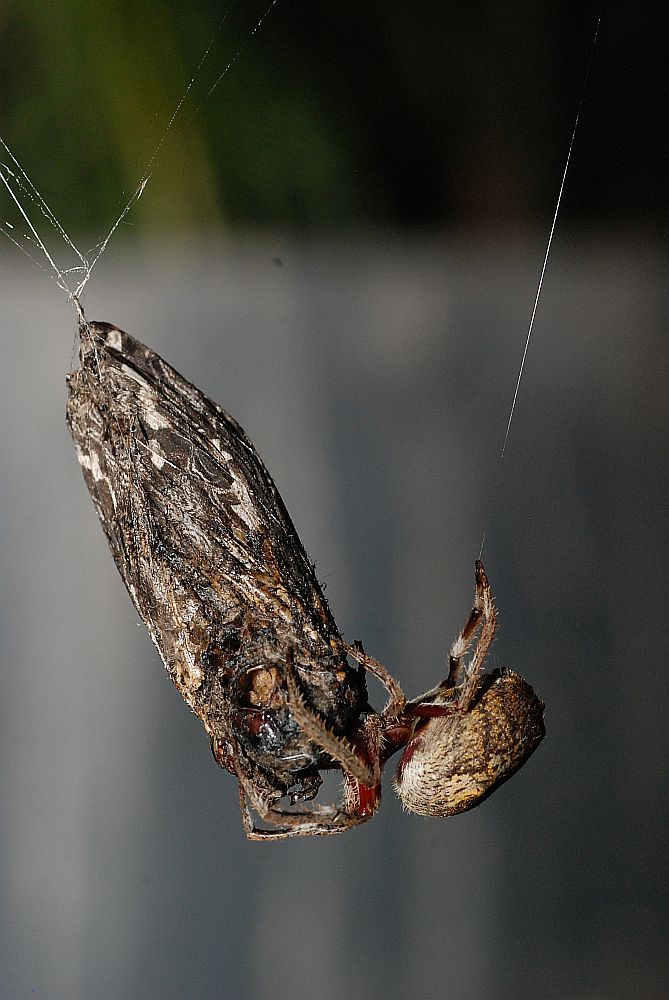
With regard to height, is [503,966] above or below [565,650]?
below

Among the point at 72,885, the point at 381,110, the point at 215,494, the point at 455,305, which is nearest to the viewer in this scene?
the point at 215,494

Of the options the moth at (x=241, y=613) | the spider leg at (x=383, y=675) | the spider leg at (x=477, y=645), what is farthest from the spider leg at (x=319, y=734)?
the spider leg at (x=477, y=645)

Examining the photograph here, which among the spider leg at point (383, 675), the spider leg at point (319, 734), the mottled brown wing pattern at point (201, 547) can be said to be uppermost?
the mottled brown wing pattern at point (201, 547)

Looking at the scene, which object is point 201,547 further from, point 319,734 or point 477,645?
point 477,645

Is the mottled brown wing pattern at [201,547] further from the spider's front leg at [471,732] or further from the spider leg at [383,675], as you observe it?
the spider's front leg at [471,732]

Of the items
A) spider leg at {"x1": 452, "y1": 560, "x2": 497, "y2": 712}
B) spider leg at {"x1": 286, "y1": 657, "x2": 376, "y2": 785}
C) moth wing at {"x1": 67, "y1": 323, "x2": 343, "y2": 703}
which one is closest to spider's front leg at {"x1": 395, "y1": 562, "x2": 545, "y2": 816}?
A: spider leg at {"x1": 452, "y1": 560, "x2": 497, "y2": 712}

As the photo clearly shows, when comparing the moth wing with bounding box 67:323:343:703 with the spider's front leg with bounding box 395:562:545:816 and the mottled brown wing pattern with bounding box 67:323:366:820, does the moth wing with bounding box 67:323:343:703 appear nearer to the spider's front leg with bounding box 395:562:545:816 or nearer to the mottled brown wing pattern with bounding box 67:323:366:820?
the mottled brown wing pattern with bounding box 67:323:366:820

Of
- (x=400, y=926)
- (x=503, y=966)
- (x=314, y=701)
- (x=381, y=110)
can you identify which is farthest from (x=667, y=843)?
(x=381, y=110)

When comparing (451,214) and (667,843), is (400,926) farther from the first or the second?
(451,214)
